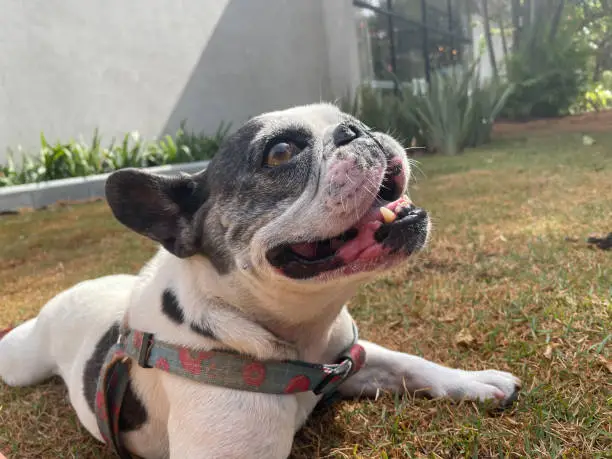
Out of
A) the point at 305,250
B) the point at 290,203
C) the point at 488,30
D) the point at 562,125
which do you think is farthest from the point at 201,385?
the point at 488,30

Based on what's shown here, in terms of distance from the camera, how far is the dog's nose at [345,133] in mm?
1748

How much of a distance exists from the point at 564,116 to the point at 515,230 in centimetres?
1170

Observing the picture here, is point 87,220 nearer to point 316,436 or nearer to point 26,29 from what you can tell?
point 26,29

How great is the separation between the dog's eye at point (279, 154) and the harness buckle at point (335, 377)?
0.71 m

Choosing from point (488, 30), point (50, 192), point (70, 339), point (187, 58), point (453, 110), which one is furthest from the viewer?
point (488, 30)

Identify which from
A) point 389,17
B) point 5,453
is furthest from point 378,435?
point 389,17

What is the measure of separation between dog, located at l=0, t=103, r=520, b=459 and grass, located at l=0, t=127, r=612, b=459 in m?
0.15

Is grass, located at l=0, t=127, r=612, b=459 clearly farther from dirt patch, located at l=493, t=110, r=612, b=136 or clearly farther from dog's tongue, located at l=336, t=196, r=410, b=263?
dirt patch, located at l=493, t=110, r=612, b=136

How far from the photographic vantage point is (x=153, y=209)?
1.88 meters

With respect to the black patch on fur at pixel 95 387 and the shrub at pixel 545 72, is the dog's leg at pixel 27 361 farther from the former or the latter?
the shrub at pixel 545 72

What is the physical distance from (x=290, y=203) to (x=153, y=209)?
0.51 meters

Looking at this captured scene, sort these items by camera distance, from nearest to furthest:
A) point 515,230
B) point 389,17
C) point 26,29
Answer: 1. point 515,230
2. point 26,29
3. point 389,17

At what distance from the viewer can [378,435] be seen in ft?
5.92

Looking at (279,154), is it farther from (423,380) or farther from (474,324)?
(474,324)
